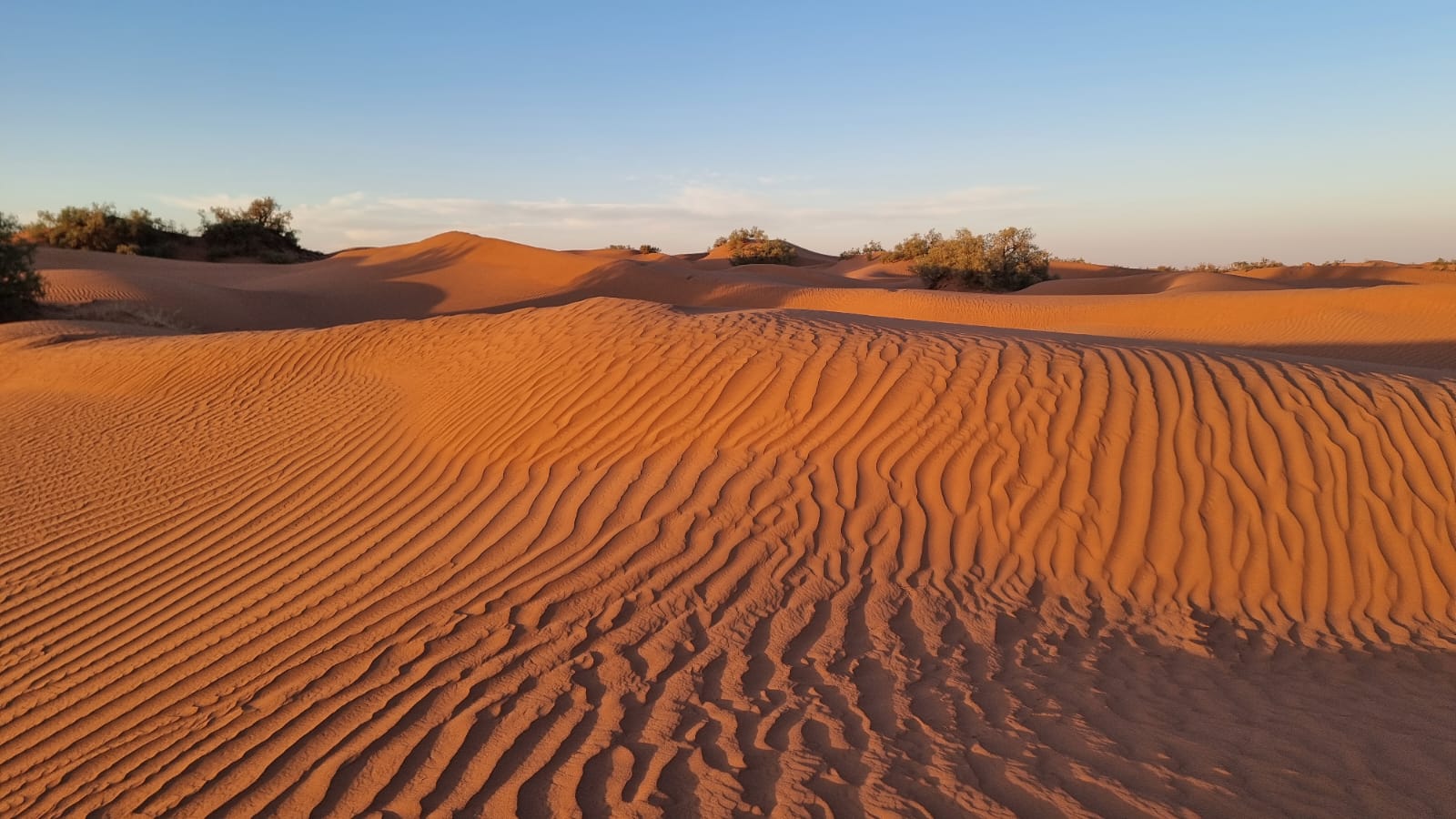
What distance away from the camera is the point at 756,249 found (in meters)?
37.8

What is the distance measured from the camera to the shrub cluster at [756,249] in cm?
3712

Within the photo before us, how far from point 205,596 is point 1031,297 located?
57.0 ft

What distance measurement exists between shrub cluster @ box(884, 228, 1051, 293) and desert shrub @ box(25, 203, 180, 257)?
28.2 m

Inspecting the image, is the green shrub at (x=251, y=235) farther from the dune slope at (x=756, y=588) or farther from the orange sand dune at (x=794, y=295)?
the dune slope at (x=756, y=588)

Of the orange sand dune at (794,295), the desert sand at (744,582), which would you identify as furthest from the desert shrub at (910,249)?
the desert sand at (744,582)

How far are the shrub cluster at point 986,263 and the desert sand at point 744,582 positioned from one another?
17.7 meters

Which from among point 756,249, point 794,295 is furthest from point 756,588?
point 756,249

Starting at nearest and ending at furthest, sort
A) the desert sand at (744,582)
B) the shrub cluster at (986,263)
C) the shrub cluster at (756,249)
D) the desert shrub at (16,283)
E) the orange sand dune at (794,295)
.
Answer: the desert sand at (744,582), the orange sand dune at (794,295), the desert shrub at (16,283), the shrub cluster at (986,263), the shrub cluster at (756,249)

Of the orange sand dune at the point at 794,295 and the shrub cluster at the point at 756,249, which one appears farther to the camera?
the shrub cluster at the point at 756,249

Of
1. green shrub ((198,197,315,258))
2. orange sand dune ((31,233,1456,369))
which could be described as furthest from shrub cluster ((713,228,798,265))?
green shrub ((198,197,315,258))

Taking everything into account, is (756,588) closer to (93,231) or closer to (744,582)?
(744,582)

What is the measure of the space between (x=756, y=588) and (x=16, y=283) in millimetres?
19061

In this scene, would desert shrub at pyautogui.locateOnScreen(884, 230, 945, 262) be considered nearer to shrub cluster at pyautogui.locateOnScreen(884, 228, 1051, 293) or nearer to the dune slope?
shrub cluster at pyautogui.locateOnScreen(884, 228, 1051, 293)

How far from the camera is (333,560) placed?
5.46m
